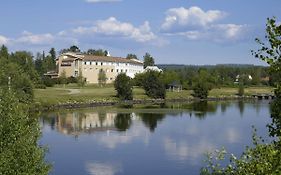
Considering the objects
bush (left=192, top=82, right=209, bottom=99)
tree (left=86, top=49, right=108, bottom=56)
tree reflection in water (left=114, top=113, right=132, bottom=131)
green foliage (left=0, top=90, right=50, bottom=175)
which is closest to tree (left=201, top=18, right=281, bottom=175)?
green foliage (left=0, top=90, right=50, bottom=175)

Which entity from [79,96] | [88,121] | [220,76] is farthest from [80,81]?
[220,76]

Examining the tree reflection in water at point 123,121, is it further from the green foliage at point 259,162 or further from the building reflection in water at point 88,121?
the green foliage at point 259,162

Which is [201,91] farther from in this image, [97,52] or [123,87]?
[97,52]

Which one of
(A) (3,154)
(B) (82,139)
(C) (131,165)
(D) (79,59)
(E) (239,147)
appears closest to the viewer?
(A) (3,154)

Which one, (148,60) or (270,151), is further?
(148,60)

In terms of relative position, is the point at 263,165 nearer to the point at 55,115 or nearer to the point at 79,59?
the point at 55,115

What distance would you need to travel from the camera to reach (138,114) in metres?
68.2

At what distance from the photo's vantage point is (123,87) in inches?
3558

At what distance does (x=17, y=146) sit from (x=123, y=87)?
7466 cm

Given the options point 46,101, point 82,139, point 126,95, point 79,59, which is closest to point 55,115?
point 46,101

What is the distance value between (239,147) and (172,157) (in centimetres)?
735

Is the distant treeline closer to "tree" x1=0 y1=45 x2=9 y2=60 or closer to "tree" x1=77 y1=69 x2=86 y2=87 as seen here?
"tree" x1=77 y1=69 x2=86 y2=87

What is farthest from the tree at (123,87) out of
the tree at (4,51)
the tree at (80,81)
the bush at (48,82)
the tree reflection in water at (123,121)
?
the tree at (4,51)

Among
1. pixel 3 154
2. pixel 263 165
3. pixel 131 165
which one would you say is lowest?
pixel 131 165
